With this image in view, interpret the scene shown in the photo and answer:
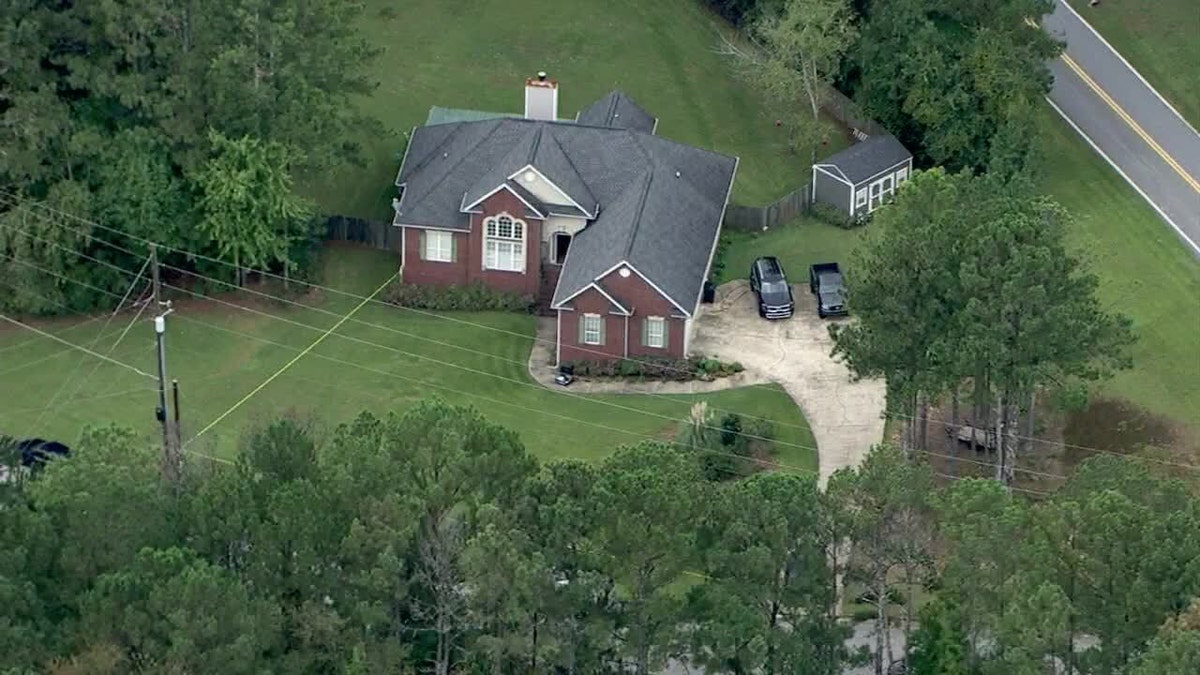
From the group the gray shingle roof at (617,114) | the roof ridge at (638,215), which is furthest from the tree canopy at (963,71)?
the roof ridge at (638,215)

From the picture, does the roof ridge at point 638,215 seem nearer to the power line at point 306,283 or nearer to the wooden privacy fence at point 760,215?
the power line at point 306,283

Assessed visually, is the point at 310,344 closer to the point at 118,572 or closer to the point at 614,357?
the point at 614,357

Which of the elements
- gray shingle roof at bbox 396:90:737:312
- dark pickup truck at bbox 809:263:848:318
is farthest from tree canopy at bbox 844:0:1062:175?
dark pickup truck at bbox 809:263:848:318

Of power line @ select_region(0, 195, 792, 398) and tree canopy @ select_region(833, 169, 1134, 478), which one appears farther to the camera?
power line @ select_region(0, 195, 792, 398)

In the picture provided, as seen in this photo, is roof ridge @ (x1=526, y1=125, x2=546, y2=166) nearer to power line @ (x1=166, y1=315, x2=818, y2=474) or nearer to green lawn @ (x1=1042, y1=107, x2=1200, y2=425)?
power line @ (x1=166, y1=315, x2=818, y2=474)

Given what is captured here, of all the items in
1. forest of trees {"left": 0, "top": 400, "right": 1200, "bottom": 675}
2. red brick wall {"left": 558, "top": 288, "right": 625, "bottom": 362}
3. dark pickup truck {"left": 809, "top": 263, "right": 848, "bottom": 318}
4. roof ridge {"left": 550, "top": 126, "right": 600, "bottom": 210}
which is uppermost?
roof ridge {"left": 550, "top": 126, "right": 600, "bottom": 210}
